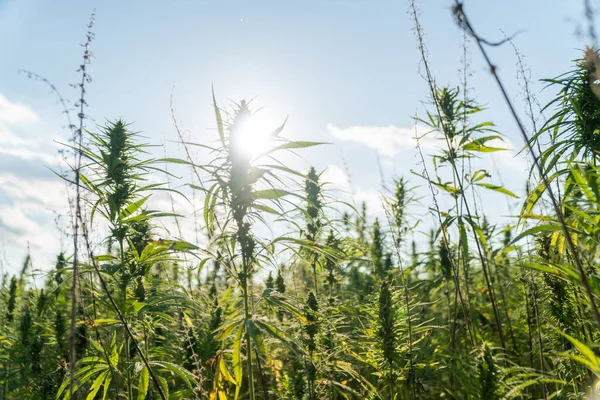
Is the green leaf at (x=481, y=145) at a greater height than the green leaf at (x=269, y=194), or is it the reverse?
the green leaf at (x=481, y=145)

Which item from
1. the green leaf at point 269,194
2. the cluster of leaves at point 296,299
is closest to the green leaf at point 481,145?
the cluster of leaves at point 296,299

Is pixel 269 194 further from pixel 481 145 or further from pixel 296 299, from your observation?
pixel 481 145

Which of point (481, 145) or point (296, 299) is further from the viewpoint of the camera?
point (481, 145)

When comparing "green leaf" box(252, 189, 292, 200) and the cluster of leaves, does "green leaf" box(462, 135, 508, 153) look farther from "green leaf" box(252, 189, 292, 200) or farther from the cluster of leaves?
"green leaf" box(252, 189, 292, 200)

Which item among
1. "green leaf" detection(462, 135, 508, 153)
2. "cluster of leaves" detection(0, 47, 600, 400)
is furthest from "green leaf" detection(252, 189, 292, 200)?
"green leaf" detection(462, 135, 508, 153)

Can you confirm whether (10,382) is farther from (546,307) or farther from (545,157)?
(545,157)

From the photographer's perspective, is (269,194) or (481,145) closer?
(269,194)

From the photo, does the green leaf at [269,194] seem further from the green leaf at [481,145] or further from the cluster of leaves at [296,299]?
the green leaf at [481,145]

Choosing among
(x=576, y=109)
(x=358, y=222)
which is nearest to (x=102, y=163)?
(x=576, y=109)

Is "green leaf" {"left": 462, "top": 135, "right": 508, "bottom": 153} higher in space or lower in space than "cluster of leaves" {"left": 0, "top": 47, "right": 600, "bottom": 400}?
higher

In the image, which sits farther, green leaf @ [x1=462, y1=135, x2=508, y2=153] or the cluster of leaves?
green leaf @ [x1=462, y1=135, x2=508, y2=153]

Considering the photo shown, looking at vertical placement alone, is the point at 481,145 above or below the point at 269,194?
above

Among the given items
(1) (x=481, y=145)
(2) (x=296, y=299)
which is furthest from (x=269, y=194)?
(1) (x=481, y=145)

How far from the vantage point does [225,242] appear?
2160 millimetres
